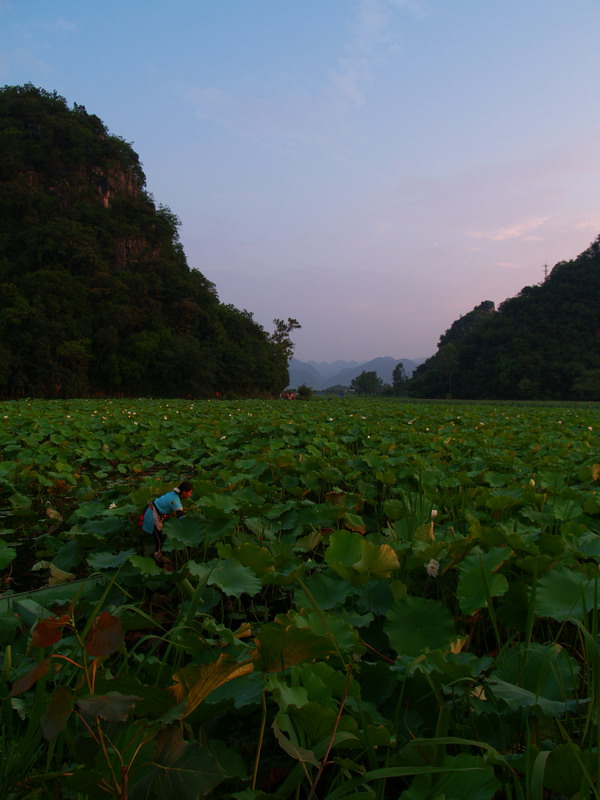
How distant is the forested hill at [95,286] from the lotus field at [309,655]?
24.5m

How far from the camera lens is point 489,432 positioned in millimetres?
5250

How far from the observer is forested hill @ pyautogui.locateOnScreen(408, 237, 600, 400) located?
38781mm

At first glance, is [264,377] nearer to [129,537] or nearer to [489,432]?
[489,432]

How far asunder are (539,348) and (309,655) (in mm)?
46215

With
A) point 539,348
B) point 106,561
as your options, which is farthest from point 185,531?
point 539,348

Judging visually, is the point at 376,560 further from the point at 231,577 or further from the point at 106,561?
the point at 106,561

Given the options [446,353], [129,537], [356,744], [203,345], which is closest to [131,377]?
[203,345]

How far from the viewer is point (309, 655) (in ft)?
2.41

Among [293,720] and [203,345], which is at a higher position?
[203,345]

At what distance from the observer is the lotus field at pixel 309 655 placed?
0.63 m

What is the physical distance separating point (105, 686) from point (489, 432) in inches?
204

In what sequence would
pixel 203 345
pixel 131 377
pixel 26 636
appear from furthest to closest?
pixel 203 345 < pixel 131 377 < pixel 26 636

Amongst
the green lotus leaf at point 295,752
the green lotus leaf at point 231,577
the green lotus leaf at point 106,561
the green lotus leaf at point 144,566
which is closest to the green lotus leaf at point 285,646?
the green lotus leaf at point 295,752

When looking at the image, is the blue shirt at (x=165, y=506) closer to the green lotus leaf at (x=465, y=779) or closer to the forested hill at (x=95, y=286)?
the green lotus leaf at (x=465, y=779)
